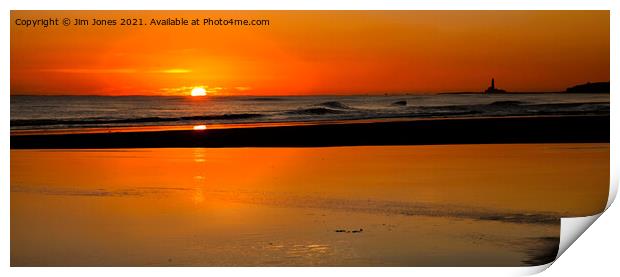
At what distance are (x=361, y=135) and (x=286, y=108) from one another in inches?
16.7

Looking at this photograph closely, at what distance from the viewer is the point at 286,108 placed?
5305 mm

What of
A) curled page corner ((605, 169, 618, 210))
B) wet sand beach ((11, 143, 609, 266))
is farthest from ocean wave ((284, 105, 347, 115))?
curled page corner ((605, 169, 618, 210))

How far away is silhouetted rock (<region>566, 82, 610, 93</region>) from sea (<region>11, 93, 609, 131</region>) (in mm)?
31

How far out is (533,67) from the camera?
5133 millimetres

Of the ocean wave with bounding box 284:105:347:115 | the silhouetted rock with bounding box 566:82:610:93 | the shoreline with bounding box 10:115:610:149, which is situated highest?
the silhouetted rock with bounding box 566:82:610:93

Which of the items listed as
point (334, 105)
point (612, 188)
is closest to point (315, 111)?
point (334, 105)

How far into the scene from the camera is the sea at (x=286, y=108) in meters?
5.08

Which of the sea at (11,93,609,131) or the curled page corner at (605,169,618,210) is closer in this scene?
the curled page corner at (605,169,618,210)

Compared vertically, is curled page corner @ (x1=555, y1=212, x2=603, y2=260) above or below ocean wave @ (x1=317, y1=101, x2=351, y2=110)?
below

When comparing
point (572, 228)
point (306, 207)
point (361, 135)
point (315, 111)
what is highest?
point (315, 111)

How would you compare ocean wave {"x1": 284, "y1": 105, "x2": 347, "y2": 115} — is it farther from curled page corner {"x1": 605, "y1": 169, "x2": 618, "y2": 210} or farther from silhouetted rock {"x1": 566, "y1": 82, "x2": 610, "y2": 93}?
curled page corner {"x1": 605, "y1": 169, "x2": 618, "y2": 210}

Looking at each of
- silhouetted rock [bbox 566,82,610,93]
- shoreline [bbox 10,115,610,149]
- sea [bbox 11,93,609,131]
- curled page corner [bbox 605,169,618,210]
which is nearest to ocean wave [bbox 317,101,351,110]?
sea [bbox 11,93,609,131]

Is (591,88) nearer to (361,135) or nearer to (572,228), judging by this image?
(572,228)

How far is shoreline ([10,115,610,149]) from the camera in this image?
521 cm
